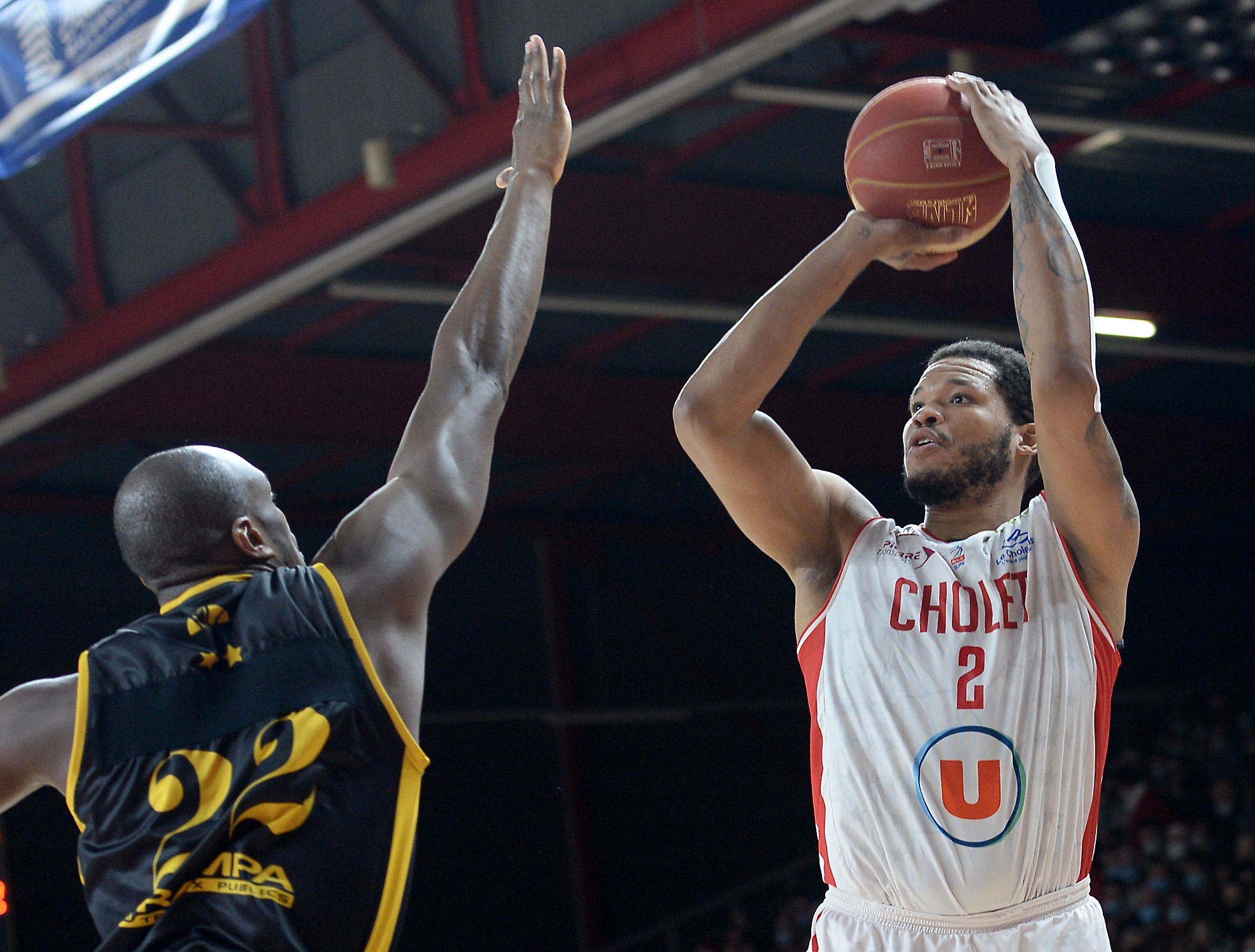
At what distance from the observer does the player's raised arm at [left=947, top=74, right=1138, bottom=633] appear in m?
4.16

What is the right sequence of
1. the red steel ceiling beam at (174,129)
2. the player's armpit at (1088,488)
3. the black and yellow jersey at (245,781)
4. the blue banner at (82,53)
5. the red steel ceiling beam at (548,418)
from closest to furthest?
the black and yellow jersey at (245,781), the player's armpit at (1088,488), the blue banner at (82,53), the red steel ceiling beam at (174,129), the red steel ceiling beam at (548,418)

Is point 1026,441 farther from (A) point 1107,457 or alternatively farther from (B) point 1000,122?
(B) point 1000,122

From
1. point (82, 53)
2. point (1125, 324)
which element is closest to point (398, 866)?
point (82, 53)

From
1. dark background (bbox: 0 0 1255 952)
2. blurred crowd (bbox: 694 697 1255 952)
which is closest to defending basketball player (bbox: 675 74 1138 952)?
dark background (bbox: 0 0 1255 952)

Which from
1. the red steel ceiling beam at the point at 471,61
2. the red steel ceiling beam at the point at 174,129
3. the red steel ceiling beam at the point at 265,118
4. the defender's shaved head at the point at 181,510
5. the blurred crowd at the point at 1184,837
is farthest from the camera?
the blurred crowd at the point at 1184,837

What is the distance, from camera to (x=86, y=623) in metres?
18.1

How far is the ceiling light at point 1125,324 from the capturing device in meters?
14.1

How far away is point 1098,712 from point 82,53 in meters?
5.60

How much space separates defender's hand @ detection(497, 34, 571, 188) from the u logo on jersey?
1.69 m

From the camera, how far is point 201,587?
119 inches

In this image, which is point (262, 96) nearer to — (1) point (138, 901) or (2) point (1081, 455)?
(2) point (1081, 455)

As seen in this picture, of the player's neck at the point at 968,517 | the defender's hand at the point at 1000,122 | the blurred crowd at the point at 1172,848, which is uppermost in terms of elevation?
the defender's hand at the point at 1000,122

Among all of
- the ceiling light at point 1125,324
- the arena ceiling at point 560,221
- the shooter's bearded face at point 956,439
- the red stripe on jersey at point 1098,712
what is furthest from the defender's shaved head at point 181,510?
the ceiling light at point 1125,324

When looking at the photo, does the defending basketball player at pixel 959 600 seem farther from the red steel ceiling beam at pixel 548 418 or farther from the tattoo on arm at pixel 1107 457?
the red steel ceiling beam at pixel 548 418
